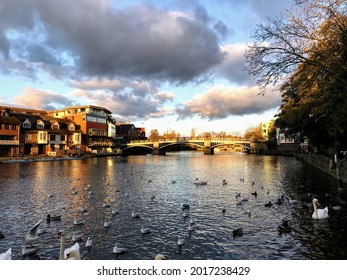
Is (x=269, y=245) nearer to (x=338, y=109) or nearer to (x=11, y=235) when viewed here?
(x=11, y=235)

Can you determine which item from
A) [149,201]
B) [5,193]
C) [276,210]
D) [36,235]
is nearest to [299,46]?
[276,210]

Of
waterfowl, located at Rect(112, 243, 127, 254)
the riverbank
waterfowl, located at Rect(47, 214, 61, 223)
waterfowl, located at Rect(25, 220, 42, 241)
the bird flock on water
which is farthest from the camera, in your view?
the riverbank

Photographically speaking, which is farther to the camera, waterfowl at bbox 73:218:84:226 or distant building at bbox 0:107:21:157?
distant building at bbox 0:107:21:157

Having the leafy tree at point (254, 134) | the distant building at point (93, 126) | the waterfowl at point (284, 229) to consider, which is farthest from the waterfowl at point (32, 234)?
the leafy tree at point (254, 134)

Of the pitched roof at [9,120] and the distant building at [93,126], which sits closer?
the pitched roof at [9,120]

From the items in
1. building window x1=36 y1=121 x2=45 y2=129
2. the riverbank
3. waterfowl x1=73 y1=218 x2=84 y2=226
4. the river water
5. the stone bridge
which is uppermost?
building window x1=36 y1=121 x2=45 y2=129

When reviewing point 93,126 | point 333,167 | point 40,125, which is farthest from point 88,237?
point 93,126

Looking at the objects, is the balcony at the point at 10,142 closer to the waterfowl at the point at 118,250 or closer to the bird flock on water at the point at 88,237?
the bird flock on water at the point at 88,237

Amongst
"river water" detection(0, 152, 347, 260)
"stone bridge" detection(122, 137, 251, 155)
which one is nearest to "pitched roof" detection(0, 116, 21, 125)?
"stone bridge" detection(122, 137, 251, 155)

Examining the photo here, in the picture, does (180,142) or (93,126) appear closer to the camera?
(93,126)

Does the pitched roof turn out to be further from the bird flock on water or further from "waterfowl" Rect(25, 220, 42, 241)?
"waterfowl" Rect(25, 220, 42, 241)

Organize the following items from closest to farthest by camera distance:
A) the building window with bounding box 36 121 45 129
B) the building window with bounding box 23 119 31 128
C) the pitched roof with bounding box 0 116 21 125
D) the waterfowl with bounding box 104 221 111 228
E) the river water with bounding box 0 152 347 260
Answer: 1. the river water with bounding box 0 152 347 260
2. the waterfowl with bounding box 104 221 111 228
3. the pitched roof with bounding box 0 116 21 125
4. the building window with bounding box 23 119 31 128
5. the building window with bounding box 36 121 45 129

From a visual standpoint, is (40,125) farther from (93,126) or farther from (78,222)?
(78,222)

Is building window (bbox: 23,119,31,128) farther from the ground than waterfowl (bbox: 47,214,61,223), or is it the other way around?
building window (bbox: 23,119,31,128)
